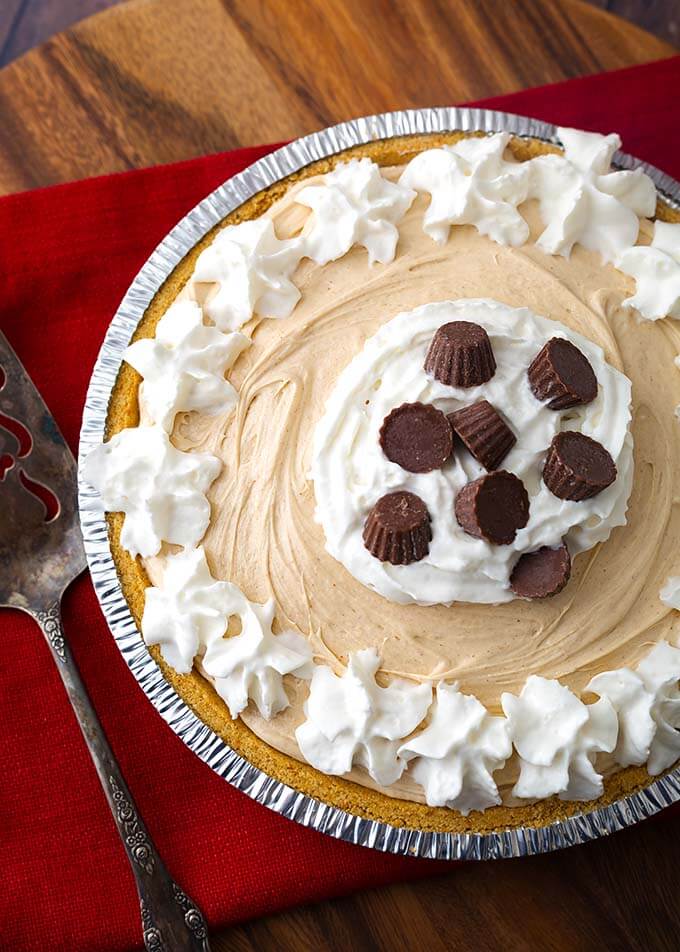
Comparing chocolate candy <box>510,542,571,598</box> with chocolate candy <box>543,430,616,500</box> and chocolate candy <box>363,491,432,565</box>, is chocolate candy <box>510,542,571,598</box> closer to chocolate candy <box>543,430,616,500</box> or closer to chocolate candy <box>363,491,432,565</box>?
chocolate candy <box>543,430,616,500</box>

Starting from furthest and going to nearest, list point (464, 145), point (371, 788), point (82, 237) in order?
point (82, 237) < point (464, 145) < point (371, 788)

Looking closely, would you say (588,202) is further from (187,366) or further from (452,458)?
(187,366)

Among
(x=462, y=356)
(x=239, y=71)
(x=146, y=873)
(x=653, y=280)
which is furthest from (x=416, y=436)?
(x=239, y=71)

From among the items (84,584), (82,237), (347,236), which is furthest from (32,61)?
(84,584)

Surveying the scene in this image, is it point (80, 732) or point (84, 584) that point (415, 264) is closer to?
point (84, 584)

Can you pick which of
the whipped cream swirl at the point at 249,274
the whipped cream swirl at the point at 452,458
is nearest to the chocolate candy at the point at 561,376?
the whipped cream swirl at the point at 452,458

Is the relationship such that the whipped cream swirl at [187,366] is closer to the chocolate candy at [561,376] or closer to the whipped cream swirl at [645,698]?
the chocolate candy at [561,376]

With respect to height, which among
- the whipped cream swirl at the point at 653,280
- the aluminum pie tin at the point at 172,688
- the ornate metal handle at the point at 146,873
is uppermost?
the whipped cream swirl at the point at 653,280
